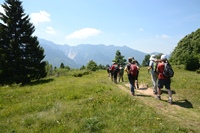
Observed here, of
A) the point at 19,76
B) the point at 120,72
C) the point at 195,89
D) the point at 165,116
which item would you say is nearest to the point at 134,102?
the point at 165,116

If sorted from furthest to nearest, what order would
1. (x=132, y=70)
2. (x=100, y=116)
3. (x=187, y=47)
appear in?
(x=187, y=47), (x=132, y=70), (x=100, y=116)

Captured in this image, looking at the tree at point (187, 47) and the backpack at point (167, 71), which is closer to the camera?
the backpack at point (167, 71)

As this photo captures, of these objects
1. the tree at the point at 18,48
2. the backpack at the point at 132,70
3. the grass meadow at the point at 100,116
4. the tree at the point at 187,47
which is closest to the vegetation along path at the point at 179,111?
the grass meadow at the point at 100,116

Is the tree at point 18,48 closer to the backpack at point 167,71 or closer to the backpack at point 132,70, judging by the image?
the backpack at point 132,70

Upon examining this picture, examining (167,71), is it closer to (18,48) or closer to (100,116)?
(100,116)

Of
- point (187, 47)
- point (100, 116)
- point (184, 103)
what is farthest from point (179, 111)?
point (187, 47)

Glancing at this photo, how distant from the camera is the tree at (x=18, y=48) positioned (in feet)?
113

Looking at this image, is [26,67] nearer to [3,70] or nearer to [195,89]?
[3,70]

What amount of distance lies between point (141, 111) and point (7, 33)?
31897 mm

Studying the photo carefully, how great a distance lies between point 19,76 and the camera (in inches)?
1361

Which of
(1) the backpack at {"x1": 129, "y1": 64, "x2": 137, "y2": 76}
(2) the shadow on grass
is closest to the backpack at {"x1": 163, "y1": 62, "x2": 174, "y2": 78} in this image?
(2) the shadow on grass

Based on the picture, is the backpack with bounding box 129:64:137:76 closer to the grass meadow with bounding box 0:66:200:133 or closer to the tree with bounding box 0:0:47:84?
the grass meadow with bounding box 0:66:200:133

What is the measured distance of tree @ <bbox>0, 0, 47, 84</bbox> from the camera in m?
34.4

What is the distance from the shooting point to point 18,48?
35656 millimetres
